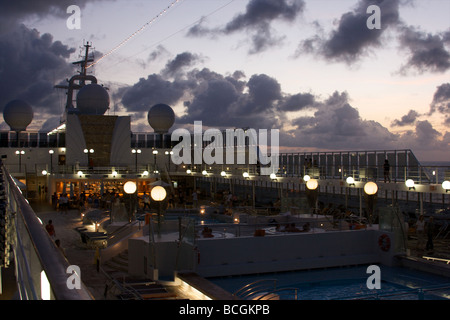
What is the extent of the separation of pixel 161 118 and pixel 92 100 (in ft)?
20.6

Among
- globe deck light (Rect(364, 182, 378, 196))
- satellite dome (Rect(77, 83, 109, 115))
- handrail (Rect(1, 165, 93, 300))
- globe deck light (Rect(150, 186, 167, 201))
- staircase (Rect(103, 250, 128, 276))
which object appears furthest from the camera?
satellite dome (Rect(77, 83, 109, 115))

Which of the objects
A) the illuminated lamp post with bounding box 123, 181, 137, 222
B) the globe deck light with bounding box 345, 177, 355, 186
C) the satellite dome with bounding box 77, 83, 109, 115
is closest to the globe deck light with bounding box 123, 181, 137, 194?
the illuminated lamp post with bounding box 123, 181, 137, 222

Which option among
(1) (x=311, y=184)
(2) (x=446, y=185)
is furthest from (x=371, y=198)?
(1) (x=311, y=184)

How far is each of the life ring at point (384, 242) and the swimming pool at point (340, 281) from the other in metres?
0.59

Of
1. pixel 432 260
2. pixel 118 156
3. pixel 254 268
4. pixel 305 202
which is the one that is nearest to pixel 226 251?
pixel 254 268

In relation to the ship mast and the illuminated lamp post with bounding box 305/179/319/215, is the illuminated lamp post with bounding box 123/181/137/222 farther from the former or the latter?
the ship mast

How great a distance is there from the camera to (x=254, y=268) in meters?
13.3

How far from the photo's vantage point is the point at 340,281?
41.4ft

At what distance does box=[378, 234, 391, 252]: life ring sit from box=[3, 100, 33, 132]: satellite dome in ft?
112

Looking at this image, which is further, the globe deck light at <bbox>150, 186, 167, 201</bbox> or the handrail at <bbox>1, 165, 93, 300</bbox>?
the globe deck light at <bbox>150, 186, 167, 201</bbox>

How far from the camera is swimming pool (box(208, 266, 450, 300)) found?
11.3 meters

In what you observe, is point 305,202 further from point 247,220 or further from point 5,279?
point 5,279
